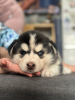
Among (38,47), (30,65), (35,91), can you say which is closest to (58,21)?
(38,47)

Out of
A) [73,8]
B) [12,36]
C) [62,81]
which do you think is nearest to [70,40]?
[73,8]

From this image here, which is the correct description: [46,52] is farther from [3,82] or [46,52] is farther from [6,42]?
[6,42]

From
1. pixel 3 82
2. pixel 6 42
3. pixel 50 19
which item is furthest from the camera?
pixel 50 19

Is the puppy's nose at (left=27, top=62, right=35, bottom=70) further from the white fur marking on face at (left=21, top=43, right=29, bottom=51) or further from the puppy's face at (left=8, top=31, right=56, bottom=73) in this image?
the white fur marking on face at (left=21, top=43, right=29, bottom=51)

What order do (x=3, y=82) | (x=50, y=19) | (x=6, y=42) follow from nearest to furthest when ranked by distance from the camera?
(x=3, y=82) < (x=6, y=42) < (x=50, y=19)

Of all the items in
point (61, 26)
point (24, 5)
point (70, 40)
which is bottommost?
point (70, 40)

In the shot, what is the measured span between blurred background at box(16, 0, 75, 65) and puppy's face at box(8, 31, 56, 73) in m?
2.12

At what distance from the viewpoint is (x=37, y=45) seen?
1.04 metres

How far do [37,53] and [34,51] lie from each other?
3cm

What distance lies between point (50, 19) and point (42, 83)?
305cm

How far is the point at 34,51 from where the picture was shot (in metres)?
1.03

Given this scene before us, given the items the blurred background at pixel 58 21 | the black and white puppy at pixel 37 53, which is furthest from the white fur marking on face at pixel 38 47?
the blurred background at pixel 58 21

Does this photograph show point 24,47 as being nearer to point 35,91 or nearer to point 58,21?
point 35,91

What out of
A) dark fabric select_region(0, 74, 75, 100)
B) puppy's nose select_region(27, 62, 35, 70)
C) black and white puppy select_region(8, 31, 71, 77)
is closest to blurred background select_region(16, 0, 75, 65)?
black and white puppy select_region(8, 31, 71, 77)
